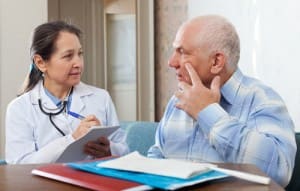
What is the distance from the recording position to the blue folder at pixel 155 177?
2.44 feet

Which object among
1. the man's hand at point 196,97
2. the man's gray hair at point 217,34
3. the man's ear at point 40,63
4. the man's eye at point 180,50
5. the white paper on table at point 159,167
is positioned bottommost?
the white paper on table at point 159,167

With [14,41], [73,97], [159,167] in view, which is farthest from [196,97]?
[14,41]

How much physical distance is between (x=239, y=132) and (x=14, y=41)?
6.65ft

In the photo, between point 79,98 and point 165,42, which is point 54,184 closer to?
point 79,98

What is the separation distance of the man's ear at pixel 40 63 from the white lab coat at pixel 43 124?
0.07m

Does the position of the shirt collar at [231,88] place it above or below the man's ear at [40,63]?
below

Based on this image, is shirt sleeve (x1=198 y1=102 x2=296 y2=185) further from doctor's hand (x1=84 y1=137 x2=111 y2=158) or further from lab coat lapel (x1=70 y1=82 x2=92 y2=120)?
lab coat lapel (x1=70 y1=82 x2=92 y2=120)

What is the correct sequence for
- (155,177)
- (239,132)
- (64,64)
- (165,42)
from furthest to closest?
(165,42), (64,64), (239,132), (155,177)

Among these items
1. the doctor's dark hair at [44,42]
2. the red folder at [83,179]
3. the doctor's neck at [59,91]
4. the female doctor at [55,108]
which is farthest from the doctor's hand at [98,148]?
the red folder at [83,179]

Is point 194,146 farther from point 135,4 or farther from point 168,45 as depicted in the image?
point 135,4

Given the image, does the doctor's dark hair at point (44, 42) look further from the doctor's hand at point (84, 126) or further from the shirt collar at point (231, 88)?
the shirt collar at point (231, 88)

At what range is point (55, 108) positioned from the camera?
165 centimetres

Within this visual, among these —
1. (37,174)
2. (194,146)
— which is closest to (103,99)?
(194,146)

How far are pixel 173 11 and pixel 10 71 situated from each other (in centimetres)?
116
